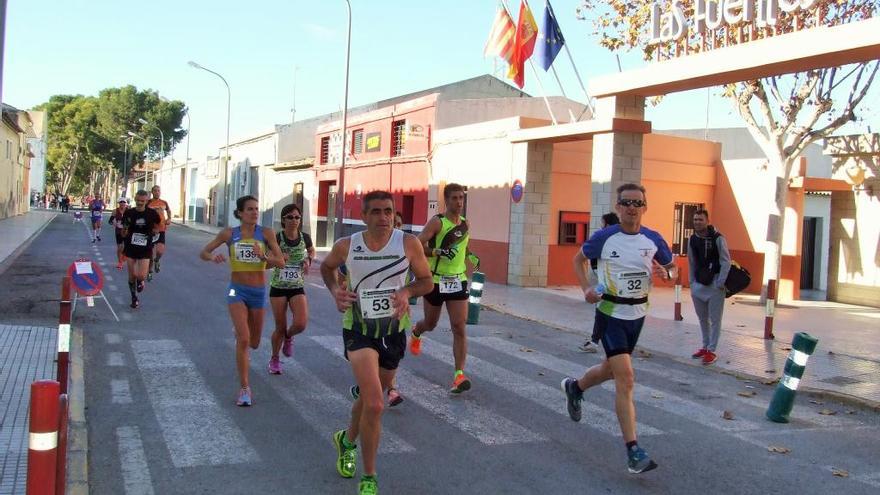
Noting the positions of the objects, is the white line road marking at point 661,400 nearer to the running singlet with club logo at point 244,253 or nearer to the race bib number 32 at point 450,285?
the race bib number 32 at point 450,285

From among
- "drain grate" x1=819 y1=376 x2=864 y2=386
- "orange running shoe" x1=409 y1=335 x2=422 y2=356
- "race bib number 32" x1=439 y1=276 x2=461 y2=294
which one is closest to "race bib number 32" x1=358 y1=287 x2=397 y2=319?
"race bib number 32" x1=439 y1=276 x2=461 y2=294

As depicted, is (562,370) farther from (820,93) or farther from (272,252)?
(820,93)

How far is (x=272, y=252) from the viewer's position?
23.4 feet

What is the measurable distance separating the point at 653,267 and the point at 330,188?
30293 millimetres

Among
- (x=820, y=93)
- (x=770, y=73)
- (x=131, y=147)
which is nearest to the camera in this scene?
(x=770, y=73)

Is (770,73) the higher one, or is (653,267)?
(770,73)

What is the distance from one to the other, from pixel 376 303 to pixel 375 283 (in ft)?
0.44

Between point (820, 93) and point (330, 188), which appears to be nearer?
point (820, 93)

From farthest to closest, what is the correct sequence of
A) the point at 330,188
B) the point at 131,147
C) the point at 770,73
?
1. the point at 131,147
2. the point at 330,188
3. the point at 770,73

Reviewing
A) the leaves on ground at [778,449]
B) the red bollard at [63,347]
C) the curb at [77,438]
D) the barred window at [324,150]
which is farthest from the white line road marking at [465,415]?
the barred window at [324,150]

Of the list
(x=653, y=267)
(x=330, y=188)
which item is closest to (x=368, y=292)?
(x=653, y=267)

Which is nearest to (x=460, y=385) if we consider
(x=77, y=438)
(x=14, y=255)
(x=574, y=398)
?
(x=574, y=398)

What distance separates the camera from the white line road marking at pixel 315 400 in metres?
5.87

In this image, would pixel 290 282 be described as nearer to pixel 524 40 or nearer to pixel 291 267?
pixel 291 267
